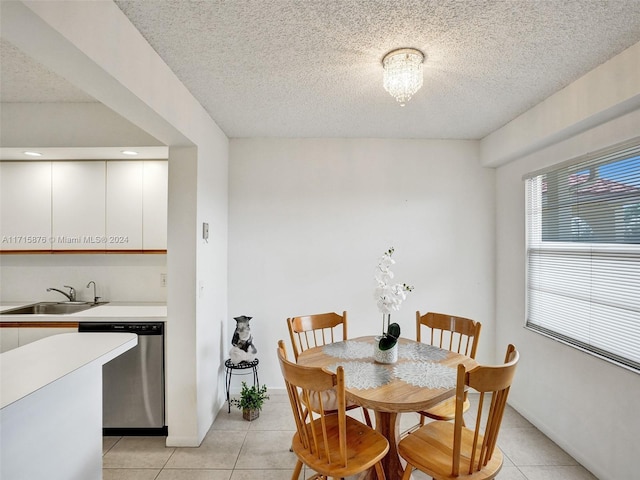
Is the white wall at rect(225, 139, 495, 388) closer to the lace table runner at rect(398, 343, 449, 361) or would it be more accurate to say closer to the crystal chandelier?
the lace table runner at rect(398, 343, 449, 361)

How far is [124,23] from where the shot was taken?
1576mm

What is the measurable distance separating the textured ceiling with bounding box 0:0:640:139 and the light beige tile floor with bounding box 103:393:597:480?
2.67 meters

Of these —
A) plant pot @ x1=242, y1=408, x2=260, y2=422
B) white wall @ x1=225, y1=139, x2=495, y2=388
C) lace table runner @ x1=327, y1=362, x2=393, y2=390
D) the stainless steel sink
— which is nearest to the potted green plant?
plant pot @ x1=242, y1=408, x2=260, y2=422

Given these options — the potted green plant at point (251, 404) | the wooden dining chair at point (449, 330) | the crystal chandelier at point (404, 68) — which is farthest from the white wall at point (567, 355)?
the potted green plant at point (251, 404)

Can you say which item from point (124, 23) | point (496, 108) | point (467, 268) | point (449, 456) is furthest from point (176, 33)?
point (467, 268)

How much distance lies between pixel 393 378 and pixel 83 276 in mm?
3075

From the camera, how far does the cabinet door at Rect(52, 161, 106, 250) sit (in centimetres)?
295

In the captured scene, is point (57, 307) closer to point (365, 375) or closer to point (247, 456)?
point (247, 456)

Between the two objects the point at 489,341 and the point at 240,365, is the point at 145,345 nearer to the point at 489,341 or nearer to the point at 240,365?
the point at 240,365

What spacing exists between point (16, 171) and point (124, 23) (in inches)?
91.3

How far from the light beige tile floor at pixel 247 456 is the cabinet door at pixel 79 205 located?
1702 millimetres

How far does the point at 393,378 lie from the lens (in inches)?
72.3

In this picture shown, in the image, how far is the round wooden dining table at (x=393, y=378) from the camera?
5.24 ft

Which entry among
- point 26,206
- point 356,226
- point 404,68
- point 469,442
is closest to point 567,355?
point 469,442
